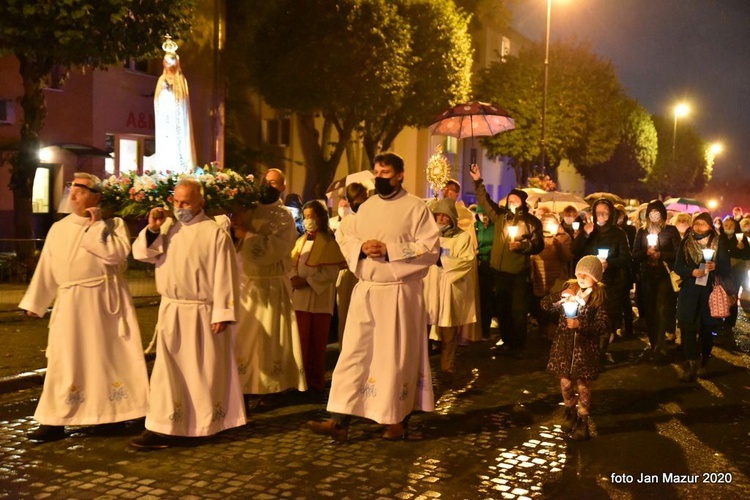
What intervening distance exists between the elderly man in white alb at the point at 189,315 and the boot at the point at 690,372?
5550 millimetres

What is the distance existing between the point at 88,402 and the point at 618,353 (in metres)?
7.28

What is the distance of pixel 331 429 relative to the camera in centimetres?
736

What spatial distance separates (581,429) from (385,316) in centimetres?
186

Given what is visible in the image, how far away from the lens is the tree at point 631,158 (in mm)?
71562

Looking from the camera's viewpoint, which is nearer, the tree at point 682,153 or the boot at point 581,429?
the boot at point 581,429

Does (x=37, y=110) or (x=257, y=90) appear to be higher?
(x=257, y=90)

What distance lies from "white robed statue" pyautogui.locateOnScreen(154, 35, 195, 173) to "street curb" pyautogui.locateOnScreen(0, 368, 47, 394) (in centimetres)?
242

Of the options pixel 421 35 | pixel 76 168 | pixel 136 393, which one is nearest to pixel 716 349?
pixel 136 393

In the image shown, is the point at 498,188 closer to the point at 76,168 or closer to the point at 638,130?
the point at 638,130

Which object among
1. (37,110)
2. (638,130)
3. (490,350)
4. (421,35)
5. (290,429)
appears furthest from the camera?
(638,130)

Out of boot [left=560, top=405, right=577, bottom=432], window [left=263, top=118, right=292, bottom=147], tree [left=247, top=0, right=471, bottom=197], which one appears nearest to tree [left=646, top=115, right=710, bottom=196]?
window [left=263, top=118, right=292, bottom=147]

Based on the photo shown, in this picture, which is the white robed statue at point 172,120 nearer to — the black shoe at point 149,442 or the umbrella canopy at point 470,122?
the black shoe at point 149,442

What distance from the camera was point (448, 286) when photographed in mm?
10461

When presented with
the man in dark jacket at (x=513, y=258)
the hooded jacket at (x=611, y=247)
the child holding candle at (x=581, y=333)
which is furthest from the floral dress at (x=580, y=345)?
the man in dark jacket at (x=513, y=258)
